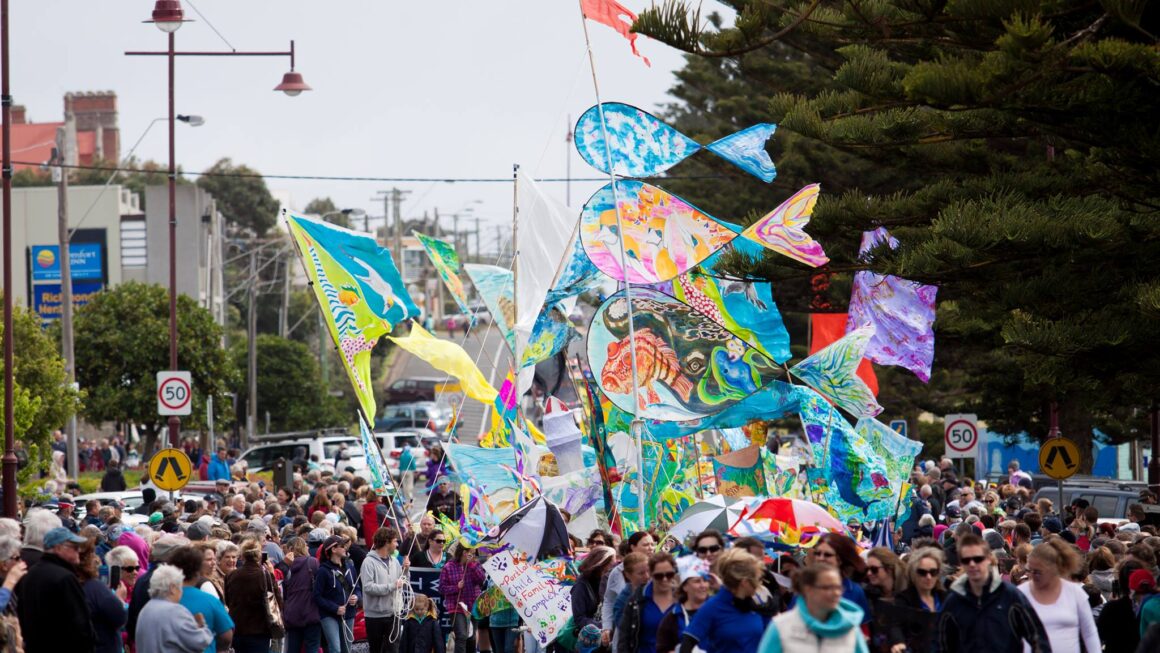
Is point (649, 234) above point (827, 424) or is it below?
above

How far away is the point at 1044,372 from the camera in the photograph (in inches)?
567

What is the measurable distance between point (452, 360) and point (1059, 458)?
7.51m

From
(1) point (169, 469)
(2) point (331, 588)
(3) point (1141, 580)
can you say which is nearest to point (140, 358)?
(1) point (169, 469)

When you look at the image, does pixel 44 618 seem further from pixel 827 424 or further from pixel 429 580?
pixel 827 424

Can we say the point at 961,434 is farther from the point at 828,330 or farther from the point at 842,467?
the point at 842,467

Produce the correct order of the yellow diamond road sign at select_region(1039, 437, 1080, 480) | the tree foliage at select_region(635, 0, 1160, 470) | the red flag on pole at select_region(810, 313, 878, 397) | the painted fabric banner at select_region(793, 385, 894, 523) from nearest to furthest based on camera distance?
the tree foliage at select_region(635, 0, 1160, 470) < the painted fabric banner at select_region(793, 385, 894, 523) < the yellow diamond road sign at select_region(1039, 437, 1080, 480) < the red flag on pole at select_region(810, 313, 878, 397)

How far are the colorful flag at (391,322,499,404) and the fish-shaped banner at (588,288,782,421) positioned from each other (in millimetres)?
2815

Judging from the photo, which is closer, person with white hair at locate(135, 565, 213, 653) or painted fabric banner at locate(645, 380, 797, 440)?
person with white hair at locate(135, 565, 213, 653)

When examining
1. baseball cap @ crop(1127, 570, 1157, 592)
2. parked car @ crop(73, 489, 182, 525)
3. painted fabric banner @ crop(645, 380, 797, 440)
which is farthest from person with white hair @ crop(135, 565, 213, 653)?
parked car @ crop(73, 489, 182, 525)

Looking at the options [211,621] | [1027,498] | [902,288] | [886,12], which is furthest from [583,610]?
[1027,498]

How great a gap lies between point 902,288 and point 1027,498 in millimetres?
5085

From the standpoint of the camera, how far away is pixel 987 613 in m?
8.56

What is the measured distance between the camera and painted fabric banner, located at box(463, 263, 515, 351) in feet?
69.5

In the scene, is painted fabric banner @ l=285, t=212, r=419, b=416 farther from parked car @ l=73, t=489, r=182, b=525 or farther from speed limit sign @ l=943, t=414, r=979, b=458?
speed limit sign @ l=943, t=414, r=979, b=458
